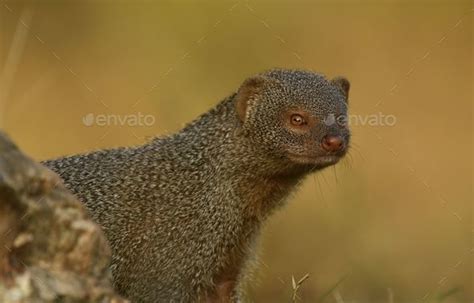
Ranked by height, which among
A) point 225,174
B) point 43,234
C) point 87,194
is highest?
point 43,234

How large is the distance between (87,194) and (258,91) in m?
0.86

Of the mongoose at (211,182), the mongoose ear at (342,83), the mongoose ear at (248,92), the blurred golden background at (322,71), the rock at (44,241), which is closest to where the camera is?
the rock at (44,241)

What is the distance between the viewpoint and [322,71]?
29.2ft

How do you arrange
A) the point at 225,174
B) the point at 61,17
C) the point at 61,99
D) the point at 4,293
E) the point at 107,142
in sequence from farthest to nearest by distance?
the point at 61,17 → the point at 61,99 → the point at 107,142 → the point at 225,174 → the point at 4,293

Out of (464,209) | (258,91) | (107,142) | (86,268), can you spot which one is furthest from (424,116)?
(86,268)

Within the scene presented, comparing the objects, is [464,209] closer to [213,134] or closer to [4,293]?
[213,134]

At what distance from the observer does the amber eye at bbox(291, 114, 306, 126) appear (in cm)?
445

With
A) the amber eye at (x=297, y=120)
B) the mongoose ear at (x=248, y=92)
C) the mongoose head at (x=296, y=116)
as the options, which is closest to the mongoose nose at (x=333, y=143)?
the mongoose head at (x=296, y=116)

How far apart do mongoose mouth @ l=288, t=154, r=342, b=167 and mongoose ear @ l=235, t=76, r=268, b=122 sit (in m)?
0.35

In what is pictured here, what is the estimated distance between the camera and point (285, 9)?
978 centimetres

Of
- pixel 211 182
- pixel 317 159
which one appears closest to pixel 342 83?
pixel 317 159

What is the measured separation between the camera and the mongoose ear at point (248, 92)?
4.65 m

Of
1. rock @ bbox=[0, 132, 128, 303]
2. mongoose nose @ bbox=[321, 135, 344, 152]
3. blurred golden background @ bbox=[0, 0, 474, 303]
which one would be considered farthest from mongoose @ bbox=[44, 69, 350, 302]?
blurred golden background @ bbox=[0, 0, 474, 303]

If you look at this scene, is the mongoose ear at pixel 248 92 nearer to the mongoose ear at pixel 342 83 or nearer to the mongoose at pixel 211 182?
the mongoose at pixel 211 182
